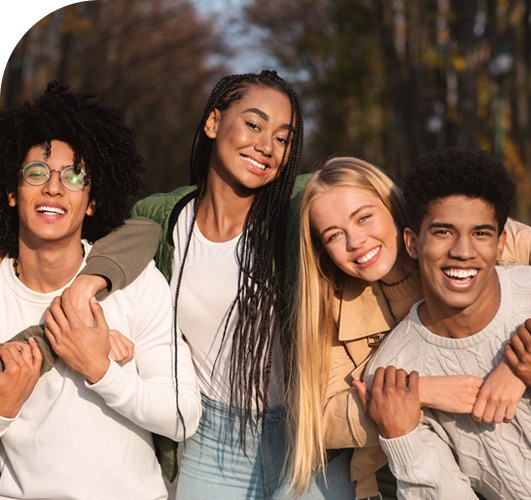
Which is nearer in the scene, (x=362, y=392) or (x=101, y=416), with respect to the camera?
(x=101, y=416)

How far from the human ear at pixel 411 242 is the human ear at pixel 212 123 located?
1219 millimetres

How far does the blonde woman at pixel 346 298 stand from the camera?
12.6 feet

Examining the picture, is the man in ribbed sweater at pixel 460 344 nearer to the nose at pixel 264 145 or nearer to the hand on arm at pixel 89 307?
the nose at pixel 264 145

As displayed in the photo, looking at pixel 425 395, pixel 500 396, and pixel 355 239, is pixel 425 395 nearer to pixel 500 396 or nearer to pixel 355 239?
pixel 500 396

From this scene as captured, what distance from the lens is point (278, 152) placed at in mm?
4324

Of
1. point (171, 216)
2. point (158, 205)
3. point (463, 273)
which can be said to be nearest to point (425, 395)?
point (463, 273)

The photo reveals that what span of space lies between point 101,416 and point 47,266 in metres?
0.65

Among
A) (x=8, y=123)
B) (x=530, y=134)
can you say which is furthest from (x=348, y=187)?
(x=530, y=134)

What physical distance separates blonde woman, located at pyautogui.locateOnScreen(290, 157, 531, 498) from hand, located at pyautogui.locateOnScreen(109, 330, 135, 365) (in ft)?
2.44

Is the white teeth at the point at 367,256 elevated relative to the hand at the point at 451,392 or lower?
elevated

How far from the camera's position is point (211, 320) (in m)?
4.18

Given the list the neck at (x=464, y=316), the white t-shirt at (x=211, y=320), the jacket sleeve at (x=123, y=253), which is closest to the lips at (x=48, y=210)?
the jacket sleeve at (x=123, y=253)

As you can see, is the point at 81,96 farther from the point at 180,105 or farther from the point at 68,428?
the point at 180,105

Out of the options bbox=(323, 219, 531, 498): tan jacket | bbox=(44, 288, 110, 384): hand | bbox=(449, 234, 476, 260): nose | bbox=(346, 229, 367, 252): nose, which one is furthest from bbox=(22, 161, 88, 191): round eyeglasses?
bbox=(449, 234, 476, 260): nose
